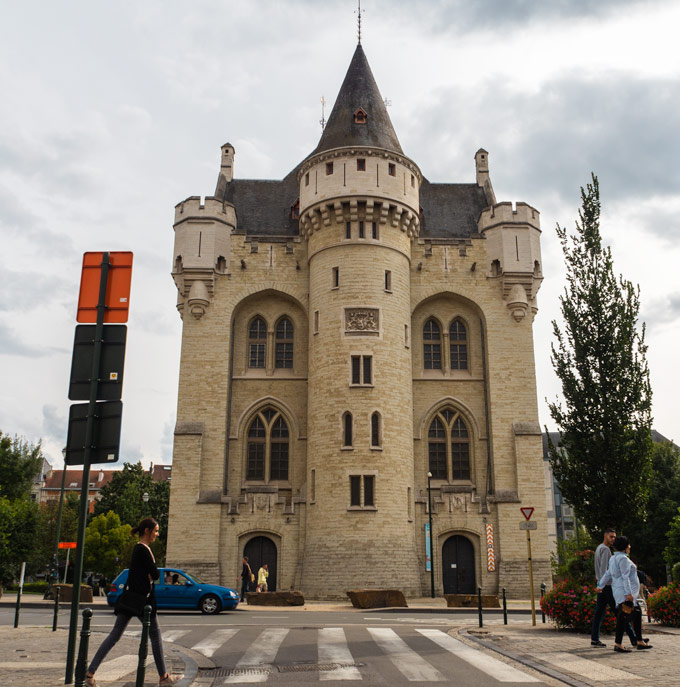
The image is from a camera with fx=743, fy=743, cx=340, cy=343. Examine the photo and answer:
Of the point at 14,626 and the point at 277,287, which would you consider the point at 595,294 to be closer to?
the point at 277,287

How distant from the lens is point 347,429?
29.8 metres

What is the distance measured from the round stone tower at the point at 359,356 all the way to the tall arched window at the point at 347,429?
4 cm

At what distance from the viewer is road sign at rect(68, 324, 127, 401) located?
852 centimetres

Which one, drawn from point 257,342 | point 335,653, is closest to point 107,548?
point 257,342

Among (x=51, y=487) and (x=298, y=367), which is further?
(x=51, y=487)

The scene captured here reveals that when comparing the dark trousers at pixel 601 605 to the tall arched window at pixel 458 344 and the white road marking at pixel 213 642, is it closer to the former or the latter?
the white road marking at pixel 213 642

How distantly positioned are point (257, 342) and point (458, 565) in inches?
510

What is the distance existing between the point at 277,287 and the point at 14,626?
2077 centimetres

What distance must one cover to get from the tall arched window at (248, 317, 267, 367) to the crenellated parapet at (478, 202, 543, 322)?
10648 mm

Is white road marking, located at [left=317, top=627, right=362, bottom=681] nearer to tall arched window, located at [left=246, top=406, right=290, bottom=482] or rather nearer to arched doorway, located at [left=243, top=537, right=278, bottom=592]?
arched doorway, located at [left=243, top=537, right=278, bottom=592]

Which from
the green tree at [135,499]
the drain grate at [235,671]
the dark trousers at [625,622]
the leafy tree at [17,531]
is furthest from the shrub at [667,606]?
the green tree at [135,499]

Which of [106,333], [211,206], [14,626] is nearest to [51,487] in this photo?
[211,206]

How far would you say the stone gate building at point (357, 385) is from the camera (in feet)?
97.1

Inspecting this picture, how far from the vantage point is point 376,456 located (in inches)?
1158
